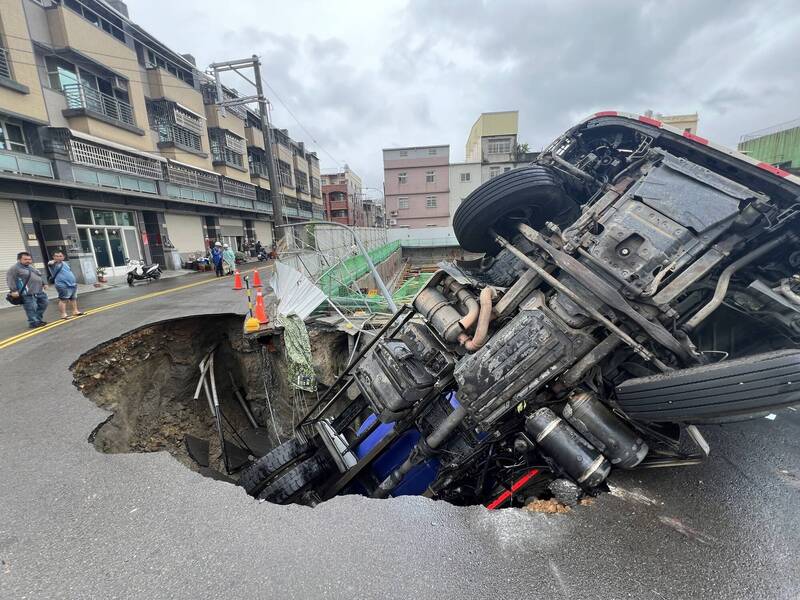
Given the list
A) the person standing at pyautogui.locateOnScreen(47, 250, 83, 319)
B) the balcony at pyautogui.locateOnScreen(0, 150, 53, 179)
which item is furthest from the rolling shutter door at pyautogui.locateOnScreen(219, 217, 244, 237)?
the person standing at pyautogui.locateOnScreen(47, 250, 83, 319)

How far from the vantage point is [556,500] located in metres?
2.27

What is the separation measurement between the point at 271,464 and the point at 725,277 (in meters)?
4.31

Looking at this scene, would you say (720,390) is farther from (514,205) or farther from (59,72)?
(59,72)

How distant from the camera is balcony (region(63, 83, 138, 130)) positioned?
43.2 feet

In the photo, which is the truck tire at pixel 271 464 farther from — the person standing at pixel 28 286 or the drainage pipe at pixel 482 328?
the person standing at pixel 28 286

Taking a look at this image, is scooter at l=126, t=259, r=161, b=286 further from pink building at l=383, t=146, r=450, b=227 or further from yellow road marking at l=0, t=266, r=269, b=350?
pink building at l=383, t=146, r=450, b=227

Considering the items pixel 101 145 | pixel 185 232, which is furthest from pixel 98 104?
pixel 185 232

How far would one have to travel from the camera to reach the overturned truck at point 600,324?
2182 millimetres

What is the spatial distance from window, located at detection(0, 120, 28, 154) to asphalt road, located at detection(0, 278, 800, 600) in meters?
14.1

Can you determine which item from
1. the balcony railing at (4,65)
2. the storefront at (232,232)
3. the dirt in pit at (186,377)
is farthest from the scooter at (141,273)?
the storefront at (232,232)

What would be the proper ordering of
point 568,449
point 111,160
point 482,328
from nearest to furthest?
point 568,449
point 482,328
point 111,160

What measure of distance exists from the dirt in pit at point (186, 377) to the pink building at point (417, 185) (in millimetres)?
27879

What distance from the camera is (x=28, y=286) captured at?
20.4ft

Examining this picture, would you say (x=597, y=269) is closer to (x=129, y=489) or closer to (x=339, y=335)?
(x=129, y=489)
